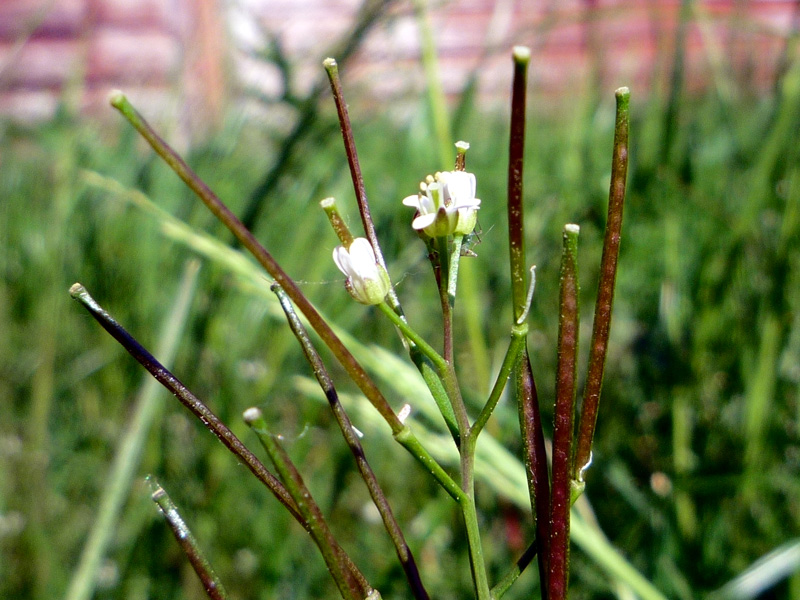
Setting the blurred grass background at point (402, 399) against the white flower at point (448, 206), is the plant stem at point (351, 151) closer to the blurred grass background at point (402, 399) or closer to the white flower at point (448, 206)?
the white flower at point (448, 206)

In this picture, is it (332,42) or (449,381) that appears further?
(332,42)

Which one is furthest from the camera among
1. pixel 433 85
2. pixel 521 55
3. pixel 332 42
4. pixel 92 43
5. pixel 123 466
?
pixel 92 43

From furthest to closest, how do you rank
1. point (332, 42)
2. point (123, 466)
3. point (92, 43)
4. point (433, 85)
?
point (92, 43) < point (332, 42) < point (433, 85) < point (123, 466)

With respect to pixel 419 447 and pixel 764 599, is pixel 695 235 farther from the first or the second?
pixel 419 447

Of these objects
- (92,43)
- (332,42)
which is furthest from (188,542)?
(92,43)

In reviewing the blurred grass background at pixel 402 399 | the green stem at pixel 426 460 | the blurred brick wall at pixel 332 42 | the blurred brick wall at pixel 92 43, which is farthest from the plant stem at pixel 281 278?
the blurred brick wall at pixel 92 43

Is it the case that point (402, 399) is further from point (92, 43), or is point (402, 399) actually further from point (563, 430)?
point (92, 43)

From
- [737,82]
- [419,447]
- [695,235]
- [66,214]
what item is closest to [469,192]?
[419,447]
